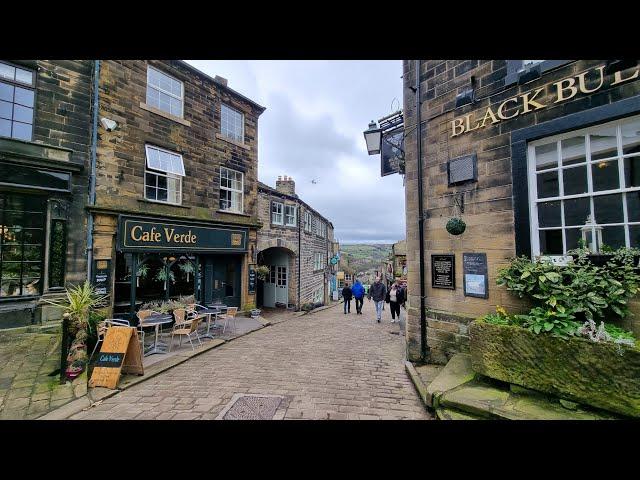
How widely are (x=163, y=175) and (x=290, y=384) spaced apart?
25.8ft

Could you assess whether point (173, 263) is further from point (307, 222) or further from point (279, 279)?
point (307, 222)

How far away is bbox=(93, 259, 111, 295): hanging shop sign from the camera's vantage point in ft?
23.8

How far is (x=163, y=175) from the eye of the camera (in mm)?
8953

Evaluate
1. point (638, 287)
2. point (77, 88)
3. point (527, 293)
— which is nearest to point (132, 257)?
point (77, 88)

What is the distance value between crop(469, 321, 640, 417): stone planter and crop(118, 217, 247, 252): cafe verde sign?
8601 mm

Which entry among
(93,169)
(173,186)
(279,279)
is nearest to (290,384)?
(93,169)

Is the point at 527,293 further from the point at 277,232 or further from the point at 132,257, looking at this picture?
the point at 277,232

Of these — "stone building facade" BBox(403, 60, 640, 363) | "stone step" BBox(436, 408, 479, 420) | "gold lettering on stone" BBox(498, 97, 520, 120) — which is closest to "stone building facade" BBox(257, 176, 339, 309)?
"stone building facade" BBox(403, 60, 640, 363)

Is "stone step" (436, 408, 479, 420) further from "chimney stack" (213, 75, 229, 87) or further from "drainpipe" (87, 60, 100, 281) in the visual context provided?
"chimney stack" (213, 75, 229, 87)

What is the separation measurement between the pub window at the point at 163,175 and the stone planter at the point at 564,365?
9345 mm

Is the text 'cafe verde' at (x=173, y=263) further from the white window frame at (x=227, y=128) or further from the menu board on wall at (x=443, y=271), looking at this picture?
the menu board on wall at (x=443, y=271)

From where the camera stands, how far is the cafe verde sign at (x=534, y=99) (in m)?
3.58

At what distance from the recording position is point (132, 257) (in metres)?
8.06
